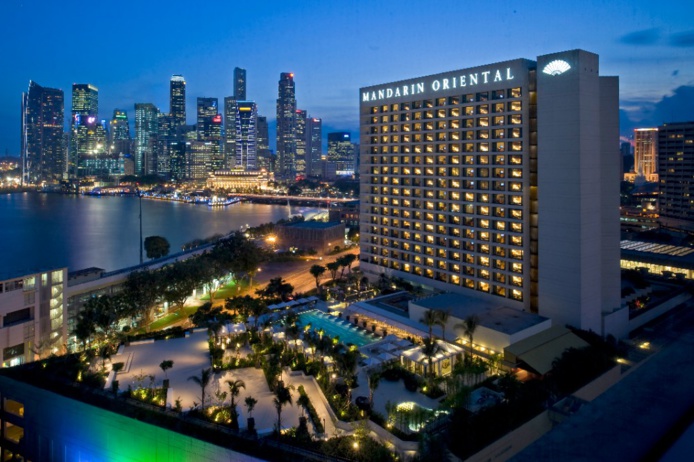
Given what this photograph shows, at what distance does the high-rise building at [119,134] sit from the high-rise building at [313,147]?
62438mm

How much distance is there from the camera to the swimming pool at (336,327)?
14547 mm

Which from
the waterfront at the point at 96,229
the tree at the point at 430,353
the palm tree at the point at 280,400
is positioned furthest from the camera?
the waterfront at the point at 96,229

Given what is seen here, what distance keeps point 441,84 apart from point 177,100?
16794 centimetres

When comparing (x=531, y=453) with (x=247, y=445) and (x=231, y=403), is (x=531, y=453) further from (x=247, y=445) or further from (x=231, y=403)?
(x=231, y=403)

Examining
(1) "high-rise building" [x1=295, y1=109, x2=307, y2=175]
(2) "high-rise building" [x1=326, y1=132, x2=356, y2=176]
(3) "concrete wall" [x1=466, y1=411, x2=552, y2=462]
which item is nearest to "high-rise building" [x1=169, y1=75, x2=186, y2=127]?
(1) "high-rise building" [x1=295, y1=109, x2=307, y2=175]

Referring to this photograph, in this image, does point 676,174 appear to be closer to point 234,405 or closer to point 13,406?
point 234,405

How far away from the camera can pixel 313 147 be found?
18375cm

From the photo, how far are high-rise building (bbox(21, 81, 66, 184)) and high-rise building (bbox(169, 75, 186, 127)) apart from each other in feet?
109

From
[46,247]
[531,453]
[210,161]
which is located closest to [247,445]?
[531,453]

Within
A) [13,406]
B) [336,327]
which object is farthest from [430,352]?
[13,406]

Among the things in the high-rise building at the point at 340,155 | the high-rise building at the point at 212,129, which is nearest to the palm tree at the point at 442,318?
the high-rise building at the point at 212,129

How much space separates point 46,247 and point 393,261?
35753 millimetres

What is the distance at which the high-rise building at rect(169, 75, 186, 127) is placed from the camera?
168 meters

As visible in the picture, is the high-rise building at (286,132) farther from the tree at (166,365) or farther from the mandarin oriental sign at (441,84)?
the tree at (166,365)
